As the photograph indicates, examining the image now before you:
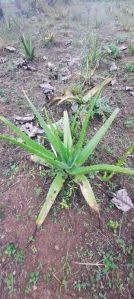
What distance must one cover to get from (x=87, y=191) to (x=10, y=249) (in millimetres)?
714

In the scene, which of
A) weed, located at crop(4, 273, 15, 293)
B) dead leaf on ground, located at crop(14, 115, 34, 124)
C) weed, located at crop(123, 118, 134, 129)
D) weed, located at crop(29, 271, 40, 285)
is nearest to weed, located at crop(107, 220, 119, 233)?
weed, located at crop(29, 271, 40, 285)

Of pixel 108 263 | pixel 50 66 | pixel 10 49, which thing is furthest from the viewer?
pixel 10 49

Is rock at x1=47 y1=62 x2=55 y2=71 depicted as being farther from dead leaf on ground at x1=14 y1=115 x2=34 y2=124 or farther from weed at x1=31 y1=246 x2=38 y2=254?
weed at x1=31 y1=246 x2=38 y2=254

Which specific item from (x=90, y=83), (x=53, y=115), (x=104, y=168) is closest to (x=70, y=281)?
(x=104, y=168)

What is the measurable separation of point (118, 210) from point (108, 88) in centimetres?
212

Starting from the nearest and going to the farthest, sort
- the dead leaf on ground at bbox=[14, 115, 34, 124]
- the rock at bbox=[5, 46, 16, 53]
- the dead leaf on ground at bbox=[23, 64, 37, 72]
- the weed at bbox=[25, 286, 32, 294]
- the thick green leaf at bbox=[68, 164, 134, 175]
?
the thick green leaf at bbox=[68, 164, 134, 175], the weed at bbox=[25, 286, 32, 294], the dead leaf on ground at bbox=[14, 115, 34, 124], the dead leaf on ground at bbox=[23, 64, 37, 72], the rock at bbox=[5, 46, 16, 53]

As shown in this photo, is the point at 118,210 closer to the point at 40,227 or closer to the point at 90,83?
the point at 40,227

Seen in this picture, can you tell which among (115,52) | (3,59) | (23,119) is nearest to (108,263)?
(23,119)

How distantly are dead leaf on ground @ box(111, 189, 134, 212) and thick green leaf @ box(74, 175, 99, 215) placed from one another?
31cm

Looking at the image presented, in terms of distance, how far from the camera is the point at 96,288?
186 centimetres

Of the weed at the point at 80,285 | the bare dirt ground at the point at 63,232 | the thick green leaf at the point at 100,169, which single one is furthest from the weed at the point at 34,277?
the thick green leaf at the point at 100,169

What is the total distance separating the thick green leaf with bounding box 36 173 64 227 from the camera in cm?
194

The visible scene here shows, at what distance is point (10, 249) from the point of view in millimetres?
2002

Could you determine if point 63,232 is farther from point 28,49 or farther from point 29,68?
point 28,49
